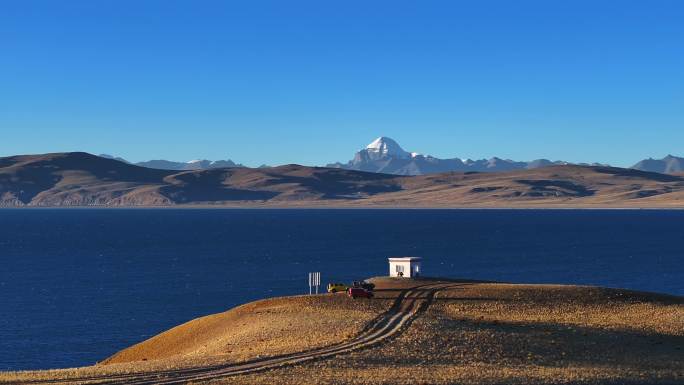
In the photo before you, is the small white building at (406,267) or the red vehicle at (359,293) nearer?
the red vehicle at (359,293)

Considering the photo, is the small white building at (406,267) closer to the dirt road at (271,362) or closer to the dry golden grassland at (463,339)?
the dry golden grassland at (463,339)

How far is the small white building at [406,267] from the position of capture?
8919cm

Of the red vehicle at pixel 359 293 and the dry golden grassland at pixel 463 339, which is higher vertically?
the red vehicle at pixel 359 293

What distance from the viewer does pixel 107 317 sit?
103562 millimetres

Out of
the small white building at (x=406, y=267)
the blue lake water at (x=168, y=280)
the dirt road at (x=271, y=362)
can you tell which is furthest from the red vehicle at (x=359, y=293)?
the blue lake water at (x=168, y=280)

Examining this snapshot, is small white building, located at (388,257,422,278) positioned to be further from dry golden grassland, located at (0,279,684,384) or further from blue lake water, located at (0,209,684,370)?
blue lake water, located at (0,209,684,370)

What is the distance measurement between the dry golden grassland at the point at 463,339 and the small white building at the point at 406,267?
4.06m

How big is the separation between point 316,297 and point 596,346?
25209 mm

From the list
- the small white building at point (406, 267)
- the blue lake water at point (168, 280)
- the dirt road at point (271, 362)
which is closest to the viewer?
the dirt road at point (271, 362)

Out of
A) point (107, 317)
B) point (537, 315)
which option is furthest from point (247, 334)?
point (107, 317)

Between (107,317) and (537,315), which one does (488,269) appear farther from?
(537,315)

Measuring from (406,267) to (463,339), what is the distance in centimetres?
3224

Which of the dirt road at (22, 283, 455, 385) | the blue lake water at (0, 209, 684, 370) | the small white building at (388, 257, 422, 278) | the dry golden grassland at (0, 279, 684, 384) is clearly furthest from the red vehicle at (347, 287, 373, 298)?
the blue lake water at (0, 209, 684, 370)

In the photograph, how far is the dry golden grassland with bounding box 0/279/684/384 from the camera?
48.0m
